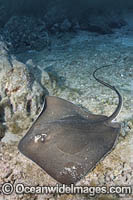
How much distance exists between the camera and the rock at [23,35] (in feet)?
26.9

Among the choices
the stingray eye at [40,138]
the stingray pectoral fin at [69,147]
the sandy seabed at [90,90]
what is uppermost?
the stingray eye at [40,138]

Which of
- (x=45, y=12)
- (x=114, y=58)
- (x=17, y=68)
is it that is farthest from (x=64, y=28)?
(x=17, y=68)

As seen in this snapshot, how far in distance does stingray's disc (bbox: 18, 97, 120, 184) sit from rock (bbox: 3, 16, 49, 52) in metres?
5.58

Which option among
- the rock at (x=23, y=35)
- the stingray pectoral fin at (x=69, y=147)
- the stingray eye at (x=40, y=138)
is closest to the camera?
the stingray pectoral fin at (x=69, y=147)

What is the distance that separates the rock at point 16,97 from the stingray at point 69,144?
699mm

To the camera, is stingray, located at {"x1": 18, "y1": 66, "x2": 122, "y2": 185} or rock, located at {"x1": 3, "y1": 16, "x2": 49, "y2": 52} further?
rock, located at {"x1": 3, "y1": 16, "x2": 49, "y2": 52}

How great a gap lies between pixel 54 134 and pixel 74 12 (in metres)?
10.9

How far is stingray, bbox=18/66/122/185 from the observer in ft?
8.82

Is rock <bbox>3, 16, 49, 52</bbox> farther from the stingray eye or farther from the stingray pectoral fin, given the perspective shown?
the stingray eye

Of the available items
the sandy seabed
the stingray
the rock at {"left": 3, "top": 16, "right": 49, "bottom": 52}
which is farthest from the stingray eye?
the rock at {"left": 3, "top": 16, "right": 49, "bottom": 52}

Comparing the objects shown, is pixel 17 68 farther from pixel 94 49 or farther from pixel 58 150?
pixel 94 49

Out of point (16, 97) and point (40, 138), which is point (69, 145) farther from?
point (16, 97)

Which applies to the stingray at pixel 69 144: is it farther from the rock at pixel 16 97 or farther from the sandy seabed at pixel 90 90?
the rock at pixel 16 97

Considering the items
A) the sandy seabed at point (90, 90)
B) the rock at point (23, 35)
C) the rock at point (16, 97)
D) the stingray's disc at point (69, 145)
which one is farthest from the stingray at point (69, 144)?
the rock at point (23, 35)
